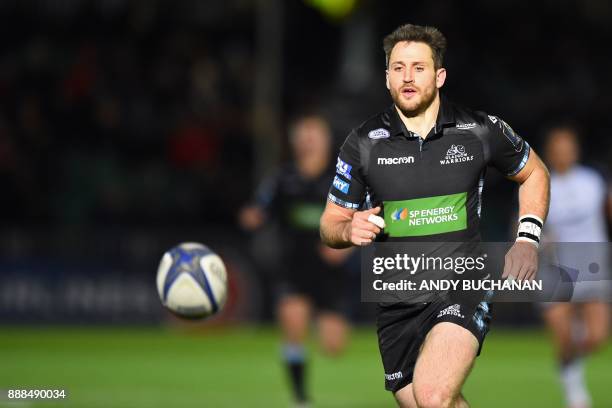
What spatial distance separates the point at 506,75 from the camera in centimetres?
2114

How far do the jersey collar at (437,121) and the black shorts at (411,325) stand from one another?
0.90 metres

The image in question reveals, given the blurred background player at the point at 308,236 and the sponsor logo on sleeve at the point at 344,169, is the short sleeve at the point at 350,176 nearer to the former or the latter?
the sponsor logo on sleeve at the point at 344,169

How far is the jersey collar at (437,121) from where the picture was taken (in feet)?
21.5

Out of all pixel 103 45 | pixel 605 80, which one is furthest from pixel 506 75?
pixel 103 45

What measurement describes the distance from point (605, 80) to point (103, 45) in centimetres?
855

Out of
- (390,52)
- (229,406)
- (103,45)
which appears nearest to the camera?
(390,52)

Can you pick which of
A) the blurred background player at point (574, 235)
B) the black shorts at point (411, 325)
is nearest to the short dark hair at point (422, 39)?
the black shorts at point (411, 325)

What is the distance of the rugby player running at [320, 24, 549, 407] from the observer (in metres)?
6.43

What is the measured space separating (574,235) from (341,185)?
5.88 metres

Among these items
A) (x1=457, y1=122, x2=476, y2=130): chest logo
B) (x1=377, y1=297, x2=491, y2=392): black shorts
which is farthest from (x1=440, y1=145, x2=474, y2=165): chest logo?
(x1=377, y1=297, x2=491, y2=392): black shorts

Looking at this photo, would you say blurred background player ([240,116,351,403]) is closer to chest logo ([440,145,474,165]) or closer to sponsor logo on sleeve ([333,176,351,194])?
sponsor logo on sleeve ([333,176,351,194])

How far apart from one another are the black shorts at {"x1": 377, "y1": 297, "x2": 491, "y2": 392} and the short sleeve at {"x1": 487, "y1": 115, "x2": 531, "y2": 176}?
29.6 inches

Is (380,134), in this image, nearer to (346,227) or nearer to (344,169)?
(344,169)

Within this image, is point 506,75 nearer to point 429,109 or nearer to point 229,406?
point 229,406
